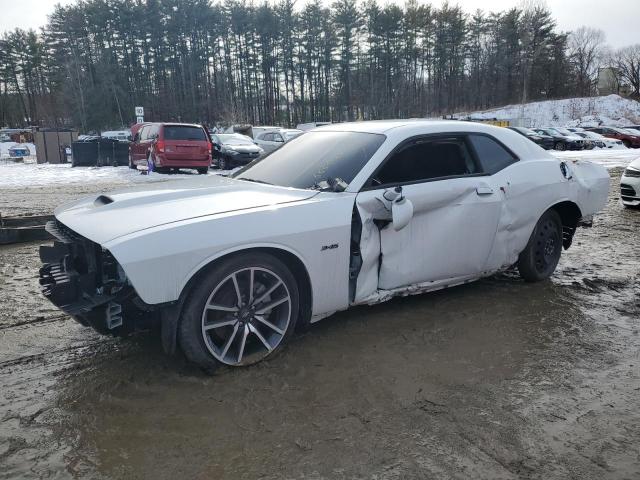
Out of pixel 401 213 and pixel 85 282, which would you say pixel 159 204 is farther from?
pixel 401 213

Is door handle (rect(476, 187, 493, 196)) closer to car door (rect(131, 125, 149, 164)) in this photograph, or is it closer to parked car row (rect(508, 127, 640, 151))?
car door (rect(131, 125, 149, 164))

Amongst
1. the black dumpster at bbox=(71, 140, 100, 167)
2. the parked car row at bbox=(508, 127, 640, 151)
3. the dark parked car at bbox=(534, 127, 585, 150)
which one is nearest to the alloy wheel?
the black dumpster at bbox=(71, 140, 100, 167)

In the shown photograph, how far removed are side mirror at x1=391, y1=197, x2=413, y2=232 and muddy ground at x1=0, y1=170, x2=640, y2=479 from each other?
2.76ft

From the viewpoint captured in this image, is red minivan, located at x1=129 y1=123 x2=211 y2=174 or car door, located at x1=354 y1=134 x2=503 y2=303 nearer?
car door, located at x1=354 y1=134 x2=503 y2=303

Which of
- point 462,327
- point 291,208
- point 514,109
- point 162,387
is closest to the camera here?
point 162,387

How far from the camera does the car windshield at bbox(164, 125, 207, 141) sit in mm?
15875

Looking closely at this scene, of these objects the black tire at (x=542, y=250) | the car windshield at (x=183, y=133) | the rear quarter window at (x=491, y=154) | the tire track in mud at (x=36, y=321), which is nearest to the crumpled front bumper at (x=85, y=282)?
the tire track in mud at (x=36, y=321)

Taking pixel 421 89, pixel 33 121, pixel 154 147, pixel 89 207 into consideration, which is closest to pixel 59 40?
pixel 33 121

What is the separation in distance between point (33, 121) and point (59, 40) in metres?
15.7

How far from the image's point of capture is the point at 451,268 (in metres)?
4.10

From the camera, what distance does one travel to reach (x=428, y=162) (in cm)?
408

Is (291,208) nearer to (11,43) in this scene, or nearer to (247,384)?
(247,384)

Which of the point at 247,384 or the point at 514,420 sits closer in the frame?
the point at 514,420

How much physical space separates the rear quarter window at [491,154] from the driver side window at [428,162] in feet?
0.34
